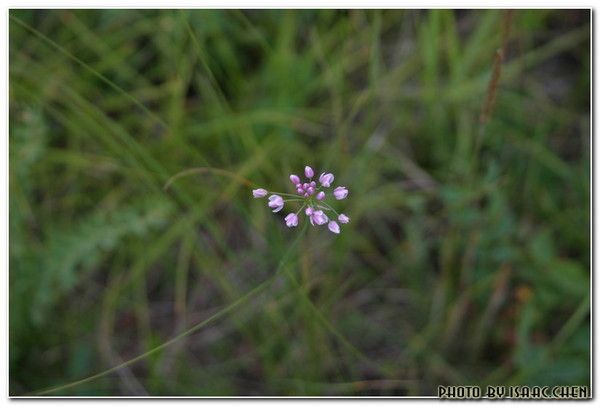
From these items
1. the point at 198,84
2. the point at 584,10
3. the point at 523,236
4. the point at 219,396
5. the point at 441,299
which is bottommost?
the point at 219,396

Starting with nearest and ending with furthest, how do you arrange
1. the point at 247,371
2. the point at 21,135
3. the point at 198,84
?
the point at 21,135, the point at 247,371, the point at 198,84

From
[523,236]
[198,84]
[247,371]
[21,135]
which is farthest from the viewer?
[198,84]

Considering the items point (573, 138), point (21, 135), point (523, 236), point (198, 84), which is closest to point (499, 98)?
point (573, 138)

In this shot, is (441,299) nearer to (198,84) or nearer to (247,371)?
(247,371)

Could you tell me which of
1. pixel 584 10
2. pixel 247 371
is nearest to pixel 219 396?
pixel 247 371

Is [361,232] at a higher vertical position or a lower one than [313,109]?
lower

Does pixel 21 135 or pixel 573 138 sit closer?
pixel 21 135
